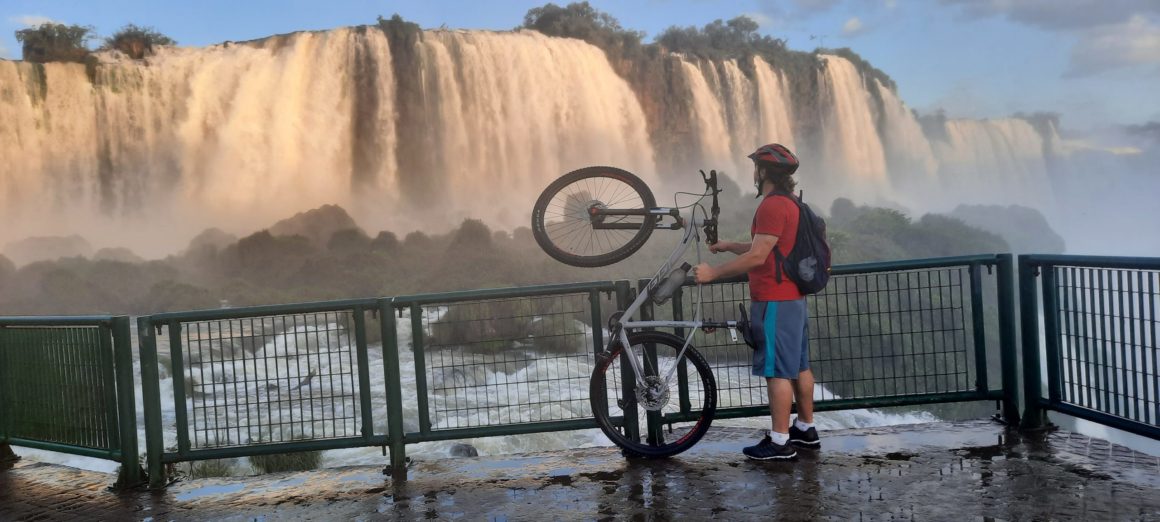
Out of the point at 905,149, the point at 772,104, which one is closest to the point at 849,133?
the point at 772,104

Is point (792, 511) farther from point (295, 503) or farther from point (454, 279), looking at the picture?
point (454, 279)

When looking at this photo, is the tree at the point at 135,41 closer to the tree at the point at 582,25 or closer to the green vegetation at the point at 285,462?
the tree at the point at 582,25

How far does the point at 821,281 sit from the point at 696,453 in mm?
1354

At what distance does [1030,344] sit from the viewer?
615 cm

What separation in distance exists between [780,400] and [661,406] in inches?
27.5

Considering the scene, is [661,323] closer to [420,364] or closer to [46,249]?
[420,364]

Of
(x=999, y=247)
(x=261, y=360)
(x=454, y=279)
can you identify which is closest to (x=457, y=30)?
(x=454, y=279)

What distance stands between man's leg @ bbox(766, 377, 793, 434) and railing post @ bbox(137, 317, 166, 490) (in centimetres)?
359

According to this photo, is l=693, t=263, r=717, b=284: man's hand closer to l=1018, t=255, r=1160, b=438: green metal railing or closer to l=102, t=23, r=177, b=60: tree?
l=1018, t=255, r=1160, b=438: green metal railing

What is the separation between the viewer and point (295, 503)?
→ 5.43 m

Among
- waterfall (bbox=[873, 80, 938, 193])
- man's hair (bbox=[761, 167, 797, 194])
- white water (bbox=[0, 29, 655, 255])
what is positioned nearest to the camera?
man's hair (bbox=[761, 167, 797, 194])

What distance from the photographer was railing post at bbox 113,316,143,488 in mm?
6020

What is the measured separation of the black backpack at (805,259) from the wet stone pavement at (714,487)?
1.03 metres

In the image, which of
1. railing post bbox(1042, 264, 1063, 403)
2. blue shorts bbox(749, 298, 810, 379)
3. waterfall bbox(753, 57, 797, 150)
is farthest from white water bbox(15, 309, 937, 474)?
waterfall bbox(753, 57, 797, 150)
